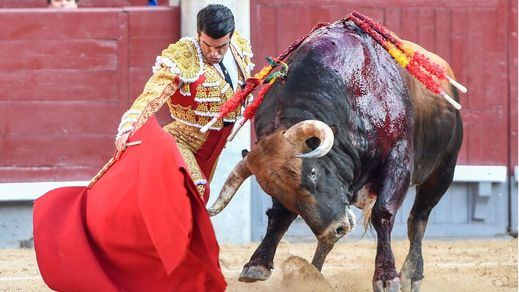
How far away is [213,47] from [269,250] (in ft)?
3.13

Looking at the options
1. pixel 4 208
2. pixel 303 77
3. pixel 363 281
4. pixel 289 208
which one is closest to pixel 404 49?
pixel 303 77

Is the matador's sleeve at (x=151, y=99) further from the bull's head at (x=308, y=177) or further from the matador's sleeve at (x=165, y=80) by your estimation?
the bull's head at (x=308, y=177)

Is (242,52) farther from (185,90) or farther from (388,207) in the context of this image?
(388,207)

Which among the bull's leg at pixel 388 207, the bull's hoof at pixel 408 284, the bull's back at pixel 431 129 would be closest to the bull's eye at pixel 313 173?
the bull's leg at pixel 388 207

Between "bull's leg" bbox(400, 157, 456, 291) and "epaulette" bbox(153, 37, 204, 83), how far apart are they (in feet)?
5.28

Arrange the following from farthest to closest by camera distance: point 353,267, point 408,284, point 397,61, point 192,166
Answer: point 353,267
point 408,284
point 397,61
point 192,166

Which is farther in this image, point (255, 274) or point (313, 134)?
point (255, 274)

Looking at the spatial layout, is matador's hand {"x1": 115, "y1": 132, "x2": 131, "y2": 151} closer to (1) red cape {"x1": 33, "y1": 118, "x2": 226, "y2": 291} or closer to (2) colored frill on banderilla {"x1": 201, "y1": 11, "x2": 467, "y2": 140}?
(1) red cape {"x1": 33, "y1": 118, "x2": 226, "y2": 291}

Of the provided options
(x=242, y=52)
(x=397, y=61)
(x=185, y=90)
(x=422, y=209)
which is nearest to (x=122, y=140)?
(x=185, y=90)

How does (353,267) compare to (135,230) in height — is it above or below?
below

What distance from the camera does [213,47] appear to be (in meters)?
5.00

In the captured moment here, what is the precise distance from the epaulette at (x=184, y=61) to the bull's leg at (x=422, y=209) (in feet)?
5.28

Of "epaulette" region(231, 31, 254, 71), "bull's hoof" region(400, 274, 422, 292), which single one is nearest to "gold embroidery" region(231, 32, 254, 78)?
"epaulette" region(231, 31, 254, 71)

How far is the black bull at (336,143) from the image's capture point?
4.97 m
